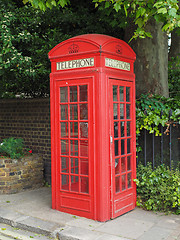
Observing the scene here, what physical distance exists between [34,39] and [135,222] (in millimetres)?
5134

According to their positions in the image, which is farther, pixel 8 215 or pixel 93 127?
pixel 8 215

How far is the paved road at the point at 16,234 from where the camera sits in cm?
476

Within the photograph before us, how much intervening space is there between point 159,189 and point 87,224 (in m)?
1.49

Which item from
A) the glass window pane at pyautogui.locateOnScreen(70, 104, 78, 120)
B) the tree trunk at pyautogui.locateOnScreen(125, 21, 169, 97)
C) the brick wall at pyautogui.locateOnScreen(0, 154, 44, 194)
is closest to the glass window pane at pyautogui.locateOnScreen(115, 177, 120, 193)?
the glass window pane at pyautogui.locateOnScreen(70, 104, 78, 120)

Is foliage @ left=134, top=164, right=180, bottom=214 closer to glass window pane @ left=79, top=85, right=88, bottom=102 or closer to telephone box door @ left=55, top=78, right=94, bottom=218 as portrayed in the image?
telephone box door @ left=55, top=78, right=94, bottom=218

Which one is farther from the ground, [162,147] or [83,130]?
[83,130]

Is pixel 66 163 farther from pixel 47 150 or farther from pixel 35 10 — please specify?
pixel 35 10

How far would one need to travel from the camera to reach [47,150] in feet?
25.6

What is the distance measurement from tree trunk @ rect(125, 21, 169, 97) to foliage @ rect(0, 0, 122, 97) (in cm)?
224

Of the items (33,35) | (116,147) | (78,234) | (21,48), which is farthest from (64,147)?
(33,35)

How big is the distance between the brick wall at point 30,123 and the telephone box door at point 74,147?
2.28 m

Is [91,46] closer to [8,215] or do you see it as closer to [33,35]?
[8,215]

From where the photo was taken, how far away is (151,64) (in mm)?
6875

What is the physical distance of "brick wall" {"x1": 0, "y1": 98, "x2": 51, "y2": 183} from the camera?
309 inches
